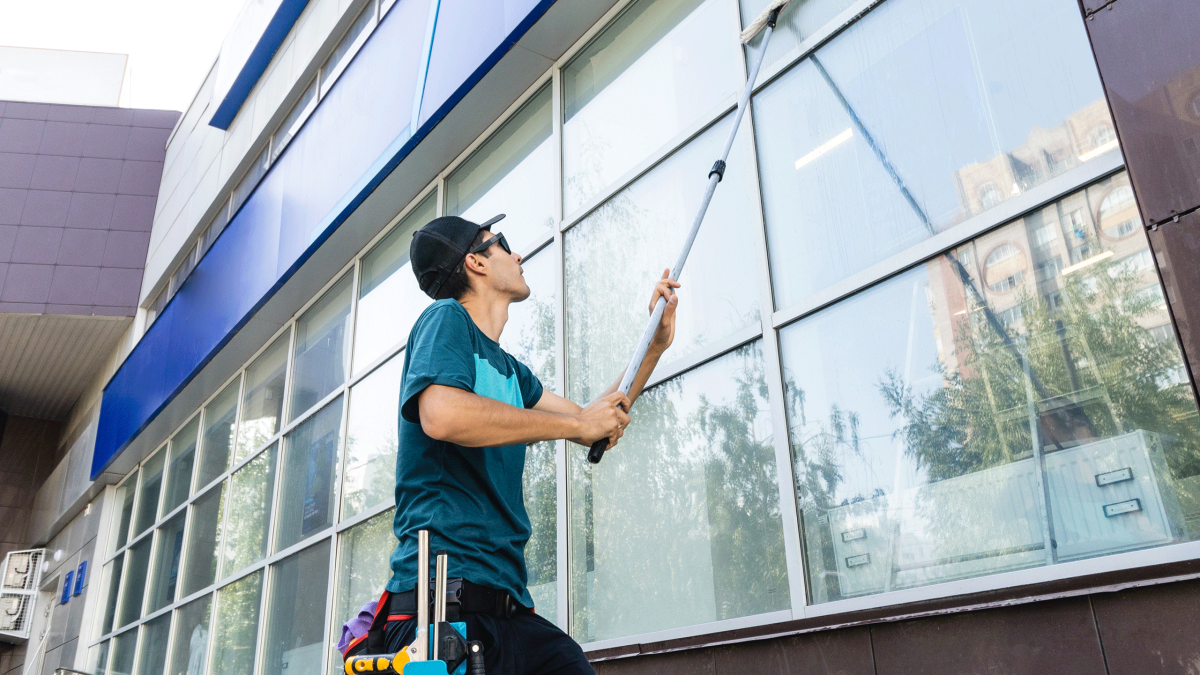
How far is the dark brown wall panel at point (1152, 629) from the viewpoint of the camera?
1.95 m

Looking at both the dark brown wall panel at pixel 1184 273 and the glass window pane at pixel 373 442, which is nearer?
the dark brown wall panel at pixel 1184 273

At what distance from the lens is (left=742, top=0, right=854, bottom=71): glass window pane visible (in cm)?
359

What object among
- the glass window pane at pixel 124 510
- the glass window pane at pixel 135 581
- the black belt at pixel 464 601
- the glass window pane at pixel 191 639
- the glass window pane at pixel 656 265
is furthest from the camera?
the glass window pane at pixel 124 510

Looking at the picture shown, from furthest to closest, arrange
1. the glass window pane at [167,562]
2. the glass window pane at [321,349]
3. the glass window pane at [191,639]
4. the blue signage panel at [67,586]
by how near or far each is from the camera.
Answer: the blue signage panel at [67,586] → the glass window pane at [167,562] → the glass window pane at [191,639] → the glass window pane at [321,349]

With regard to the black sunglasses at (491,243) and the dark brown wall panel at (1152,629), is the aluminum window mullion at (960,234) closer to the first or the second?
the dark brown wall panel at (1152,629)

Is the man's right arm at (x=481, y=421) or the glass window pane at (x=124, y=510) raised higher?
the glass window pane at (x=124, y=510)

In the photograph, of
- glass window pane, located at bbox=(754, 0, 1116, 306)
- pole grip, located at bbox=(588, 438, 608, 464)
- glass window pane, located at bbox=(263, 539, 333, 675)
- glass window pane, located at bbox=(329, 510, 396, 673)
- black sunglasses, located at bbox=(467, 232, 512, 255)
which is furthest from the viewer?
glass window pane, located at bbox=(263, 539, 333, 675)

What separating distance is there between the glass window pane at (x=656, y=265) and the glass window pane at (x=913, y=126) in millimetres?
190

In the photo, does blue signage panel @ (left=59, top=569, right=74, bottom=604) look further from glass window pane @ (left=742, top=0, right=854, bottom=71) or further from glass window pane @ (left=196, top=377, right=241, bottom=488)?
glass window pane @ (left=742, top=0, right=854, bottom=71)

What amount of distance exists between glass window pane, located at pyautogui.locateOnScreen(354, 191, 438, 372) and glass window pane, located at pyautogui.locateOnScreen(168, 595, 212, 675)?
3445 millimetres

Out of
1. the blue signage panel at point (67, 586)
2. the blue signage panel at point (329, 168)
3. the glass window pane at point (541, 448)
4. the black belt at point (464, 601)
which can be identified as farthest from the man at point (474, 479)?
the blue signage panel at point (67, 586)

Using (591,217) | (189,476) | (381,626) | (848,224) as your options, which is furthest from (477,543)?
(189,476)

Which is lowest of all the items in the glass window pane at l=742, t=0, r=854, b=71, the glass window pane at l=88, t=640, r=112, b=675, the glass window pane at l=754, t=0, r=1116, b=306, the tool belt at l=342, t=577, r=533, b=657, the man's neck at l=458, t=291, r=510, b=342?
the tool belt at l=342, t=577, r=533, b=657

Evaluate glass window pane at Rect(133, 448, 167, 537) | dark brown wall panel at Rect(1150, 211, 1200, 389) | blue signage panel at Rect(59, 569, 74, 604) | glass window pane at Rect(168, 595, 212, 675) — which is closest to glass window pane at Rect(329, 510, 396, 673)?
glass window pane at Rect(168, 595, 212, 675)
